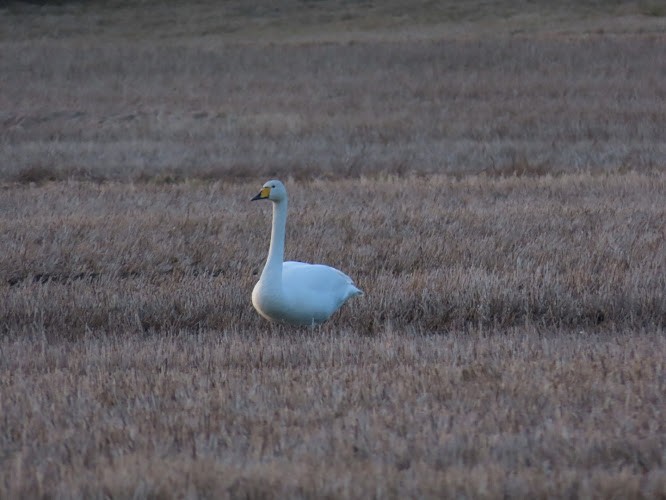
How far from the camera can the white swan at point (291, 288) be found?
6.72 m

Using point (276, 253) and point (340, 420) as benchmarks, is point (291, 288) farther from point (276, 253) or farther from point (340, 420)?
point (340, 420)

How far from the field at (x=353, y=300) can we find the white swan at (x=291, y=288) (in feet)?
0.69

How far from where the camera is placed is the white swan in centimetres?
672

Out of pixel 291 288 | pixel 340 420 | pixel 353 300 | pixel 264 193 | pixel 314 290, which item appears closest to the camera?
pixel 340 420

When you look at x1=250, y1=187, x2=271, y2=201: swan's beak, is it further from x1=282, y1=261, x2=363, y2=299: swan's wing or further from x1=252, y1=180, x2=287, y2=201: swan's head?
x1=282, y1=261, x2=363, y2=299: swan's wing

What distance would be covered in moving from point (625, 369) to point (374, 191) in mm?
7638

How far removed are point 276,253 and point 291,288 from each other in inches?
10.0

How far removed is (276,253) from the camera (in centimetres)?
686

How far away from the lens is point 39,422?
15.3 feet

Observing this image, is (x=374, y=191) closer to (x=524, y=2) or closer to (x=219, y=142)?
(x=219, y=142)

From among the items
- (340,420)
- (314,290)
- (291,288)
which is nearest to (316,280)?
(314,290)

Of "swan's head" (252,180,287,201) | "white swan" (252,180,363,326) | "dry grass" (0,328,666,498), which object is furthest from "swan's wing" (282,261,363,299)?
"dry grass" (0,328,666,498)

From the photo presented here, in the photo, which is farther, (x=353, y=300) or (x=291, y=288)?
(x=353, y=300)

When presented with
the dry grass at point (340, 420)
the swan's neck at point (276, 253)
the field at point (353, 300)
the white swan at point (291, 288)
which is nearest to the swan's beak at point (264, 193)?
the white swan at point (291, 288)
